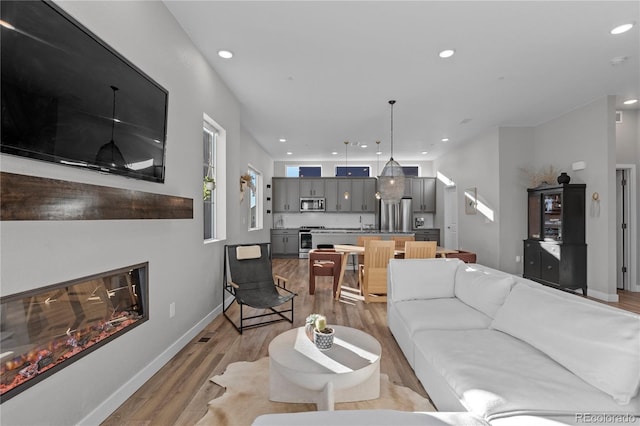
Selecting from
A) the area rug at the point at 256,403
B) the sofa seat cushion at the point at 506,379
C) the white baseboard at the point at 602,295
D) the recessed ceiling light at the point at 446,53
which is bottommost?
the area rug at the point at 256,403

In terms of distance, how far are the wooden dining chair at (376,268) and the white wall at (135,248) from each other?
6.98ft

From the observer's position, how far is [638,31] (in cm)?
285

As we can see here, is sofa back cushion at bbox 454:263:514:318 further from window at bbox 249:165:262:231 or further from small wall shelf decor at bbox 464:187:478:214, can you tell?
window at bbox 249:165:262:231

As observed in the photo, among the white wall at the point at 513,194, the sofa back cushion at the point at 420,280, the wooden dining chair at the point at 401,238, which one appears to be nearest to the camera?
the sofa back cushion at the point at 420,280

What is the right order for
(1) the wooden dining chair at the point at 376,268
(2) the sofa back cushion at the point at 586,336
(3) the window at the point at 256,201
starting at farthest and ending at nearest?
(3) the window at the point at 256,201 → (1) the wooden dining chair at the point at 376,268 → (2) the sofa back cushion at the point at 586,336

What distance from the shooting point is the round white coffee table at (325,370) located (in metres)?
1.66

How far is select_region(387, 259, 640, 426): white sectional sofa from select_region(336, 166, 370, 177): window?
7.01 meters

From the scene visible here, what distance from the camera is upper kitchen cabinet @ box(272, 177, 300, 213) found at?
9023 mm

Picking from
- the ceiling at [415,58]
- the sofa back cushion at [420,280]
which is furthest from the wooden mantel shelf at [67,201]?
the sofa back cushion at [420,280]

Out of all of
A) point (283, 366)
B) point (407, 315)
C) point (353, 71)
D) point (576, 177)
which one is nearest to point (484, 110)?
point (576, 177)

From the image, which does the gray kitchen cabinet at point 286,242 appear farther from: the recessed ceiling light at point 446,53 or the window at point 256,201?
the recessed ceiling light at point 446,53

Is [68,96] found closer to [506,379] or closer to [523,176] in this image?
[506,379]

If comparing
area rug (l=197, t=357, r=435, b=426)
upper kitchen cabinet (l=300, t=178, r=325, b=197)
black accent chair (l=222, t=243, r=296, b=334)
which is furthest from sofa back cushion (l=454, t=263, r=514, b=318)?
upper kitchen cabinet (l=300, t=178, r=325, b=197)

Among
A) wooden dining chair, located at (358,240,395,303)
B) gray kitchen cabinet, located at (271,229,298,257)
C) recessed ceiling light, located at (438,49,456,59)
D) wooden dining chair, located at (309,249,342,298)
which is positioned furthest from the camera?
gray kitchen cabinet, located at (271,229,298,257)
